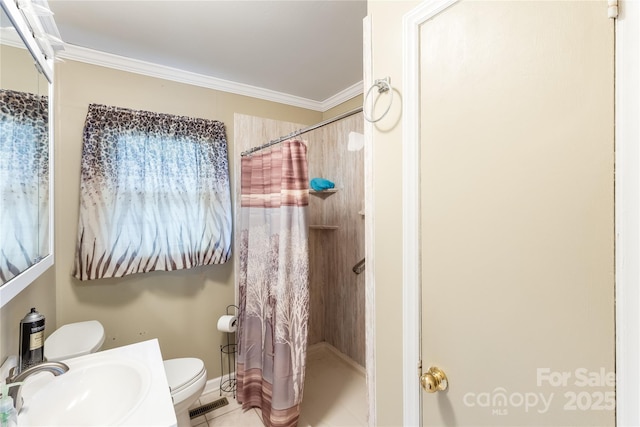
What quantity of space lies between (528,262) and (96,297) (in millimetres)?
2380

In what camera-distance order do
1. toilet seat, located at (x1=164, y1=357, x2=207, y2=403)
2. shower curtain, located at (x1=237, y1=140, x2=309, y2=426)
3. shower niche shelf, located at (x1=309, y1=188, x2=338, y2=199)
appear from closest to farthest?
toilet seat, located at (x1=164, y1=357, x2=207, y2=403) → shower curtain, located at (x1=237, y1=140, x2=309, y2=426) → shower niche shelf, located at (x1=309, y1=188, x2=338, y2=199)

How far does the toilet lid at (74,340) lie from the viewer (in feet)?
4.60

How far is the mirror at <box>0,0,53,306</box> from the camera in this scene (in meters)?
0.90

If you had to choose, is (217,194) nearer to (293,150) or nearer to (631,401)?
(293,150)

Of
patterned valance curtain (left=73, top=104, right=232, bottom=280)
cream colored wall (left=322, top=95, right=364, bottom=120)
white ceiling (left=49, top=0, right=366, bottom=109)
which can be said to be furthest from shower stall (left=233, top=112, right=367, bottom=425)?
white ceiling (left=49, top=0, right=366, bottom=109)

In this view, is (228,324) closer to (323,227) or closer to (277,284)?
(277,284)

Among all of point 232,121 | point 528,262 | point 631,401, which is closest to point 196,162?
point 232,121

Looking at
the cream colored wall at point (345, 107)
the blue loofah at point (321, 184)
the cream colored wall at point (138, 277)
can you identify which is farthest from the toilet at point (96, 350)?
the cream colored wall at point (345, 107)

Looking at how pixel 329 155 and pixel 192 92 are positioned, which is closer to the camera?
pixel 192 92

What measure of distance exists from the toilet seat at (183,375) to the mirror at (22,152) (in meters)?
0.90

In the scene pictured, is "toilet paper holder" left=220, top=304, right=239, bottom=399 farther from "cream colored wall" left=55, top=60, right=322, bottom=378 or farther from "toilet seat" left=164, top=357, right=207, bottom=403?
"toilet seat" left=164, top=357, right=207, bottom=403

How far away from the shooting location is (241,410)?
2.02 meters

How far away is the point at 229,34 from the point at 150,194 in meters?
1.17

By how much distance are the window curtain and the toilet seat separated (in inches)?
37.5
